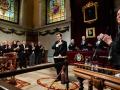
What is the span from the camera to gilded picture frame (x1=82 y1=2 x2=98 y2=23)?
10039mm

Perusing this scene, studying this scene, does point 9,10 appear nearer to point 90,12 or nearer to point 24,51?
point 24,51

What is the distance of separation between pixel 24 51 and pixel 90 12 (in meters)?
4.39

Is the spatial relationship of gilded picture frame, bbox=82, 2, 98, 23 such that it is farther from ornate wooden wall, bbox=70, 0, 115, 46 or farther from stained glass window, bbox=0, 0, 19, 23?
stained glass window, bbox=0, 0, 19, 23

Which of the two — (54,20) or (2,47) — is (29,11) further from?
(2,47)

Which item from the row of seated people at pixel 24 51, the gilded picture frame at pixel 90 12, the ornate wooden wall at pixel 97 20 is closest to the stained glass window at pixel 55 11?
the ornate wooden wall at pixel 97 20

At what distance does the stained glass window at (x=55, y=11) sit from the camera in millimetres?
13247

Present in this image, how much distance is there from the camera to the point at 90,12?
10.3m

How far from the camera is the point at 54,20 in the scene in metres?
13.9

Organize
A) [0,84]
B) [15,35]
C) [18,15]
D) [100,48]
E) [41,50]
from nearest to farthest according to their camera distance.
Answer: [0,84], [100,48], [41,50], [15,35], [18,15]

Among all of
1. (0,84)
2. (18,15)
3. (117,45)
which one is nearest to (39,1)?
(18,15)

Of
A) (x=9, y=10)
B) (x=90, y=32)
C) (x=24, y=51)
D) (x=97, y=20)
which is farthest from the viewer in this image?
(x=9, y=10)

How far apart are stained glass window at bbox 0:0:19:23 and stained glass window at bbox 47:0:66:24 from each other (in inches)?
102

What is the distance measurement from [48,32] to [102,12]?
4.96 meters

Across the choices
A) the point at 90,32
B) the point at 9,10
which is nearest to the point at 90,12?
the point at 90,32
